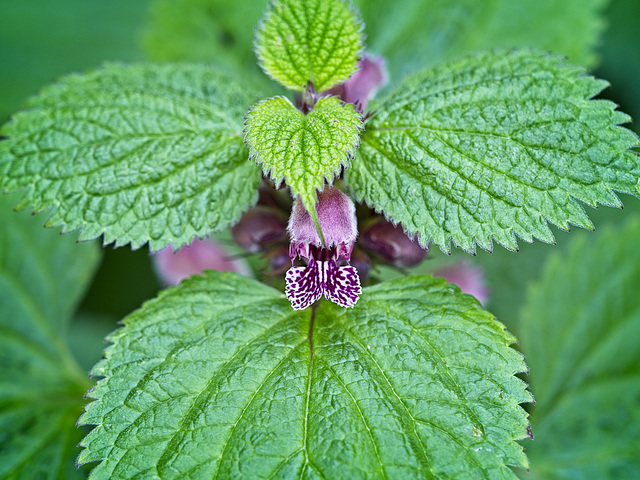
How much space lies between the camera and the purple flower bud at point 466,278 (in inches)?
72.3

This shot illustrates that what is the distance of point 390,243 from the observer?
4.94ft

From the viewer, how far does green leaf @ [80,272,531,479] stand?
116cm

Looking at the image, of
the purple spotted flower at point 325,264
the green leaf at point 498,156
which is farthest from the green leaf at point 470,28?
the purple spotted flower at point 325,264

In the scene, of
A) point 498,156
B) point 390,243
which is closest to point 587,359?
point 390,243

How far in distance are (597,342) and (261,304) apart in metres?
1.33

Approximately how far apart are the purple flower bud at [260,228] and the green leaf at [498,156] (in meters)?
0.32

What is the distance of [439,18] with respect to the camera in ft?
7.18

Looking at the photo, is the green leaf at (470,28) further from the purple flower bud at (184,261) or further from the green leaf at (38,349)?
the green leaf at (38,349)

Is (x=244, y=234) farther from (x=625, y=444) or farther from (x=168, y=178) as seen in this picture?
(x=625, y=444)

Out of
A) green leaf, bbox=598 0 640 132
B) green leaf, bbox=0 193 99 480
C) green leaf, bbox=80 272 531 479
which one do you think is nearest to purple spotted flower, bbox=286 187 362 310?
green leaf, bbox=80 272 531 479

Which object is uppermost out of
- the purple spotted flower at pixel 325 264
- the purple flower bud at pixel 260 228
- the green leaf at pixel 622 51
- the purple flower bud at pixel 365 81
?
the green leaf at pixel 622 51

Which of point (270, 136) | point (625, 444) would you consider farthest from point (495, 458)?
point (625, 444)

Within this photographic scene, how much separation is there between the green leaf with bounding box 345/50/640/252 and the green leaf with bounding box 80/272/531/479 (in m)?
0.20

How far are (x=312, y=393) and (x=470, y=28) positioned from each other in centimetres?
147
